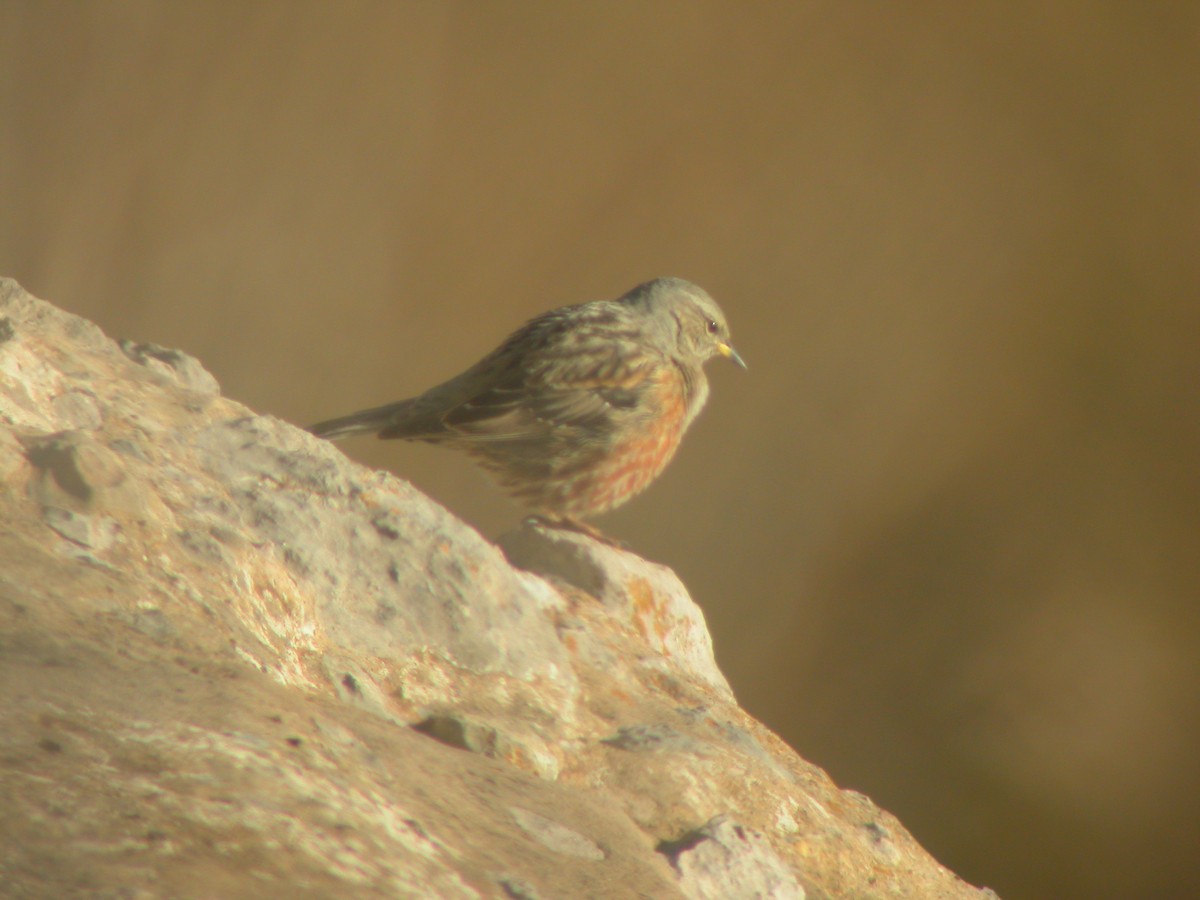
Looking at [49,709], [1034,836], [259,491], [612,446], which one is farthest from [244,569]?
[1034,836]

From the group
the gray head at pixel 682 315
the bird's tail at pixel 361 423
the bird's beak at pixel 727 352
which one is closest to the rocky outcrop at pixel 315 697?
the bird's tail at pixel 361 423

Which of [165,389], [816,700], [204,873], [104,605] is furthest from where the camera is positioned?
[816,700]

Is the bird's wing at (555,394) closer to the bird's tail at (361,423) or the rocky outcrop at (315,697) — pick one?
the bird's tail at (361,423)

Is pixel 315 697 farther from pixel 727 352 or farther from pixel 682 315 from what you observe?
pixel 727 352

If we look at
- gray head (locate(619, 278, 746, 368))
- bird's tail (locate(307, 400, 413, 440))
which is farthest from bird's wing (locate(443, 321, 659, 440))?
gray head (locate(619, 278, 746, 368))

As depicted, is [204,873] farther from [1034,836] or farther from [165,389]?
[1034,836]

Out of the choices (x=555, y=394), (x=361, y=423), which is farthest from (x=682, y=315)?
(x=361, y=423)
